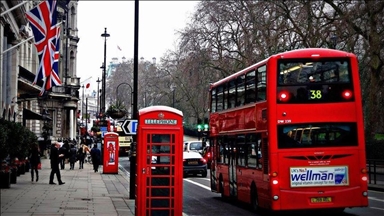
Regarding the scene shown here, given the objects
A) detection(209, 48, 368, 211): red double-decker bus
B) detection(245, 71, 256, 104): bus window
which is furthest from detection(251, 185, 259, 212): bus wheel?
detection(245, 71, 256, 104): bus window

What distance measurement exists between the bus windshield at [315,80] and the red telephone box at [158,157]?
304 centimetres

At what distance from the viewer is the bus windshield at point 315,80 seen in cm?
1791

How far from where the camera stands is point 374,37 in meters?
38.6

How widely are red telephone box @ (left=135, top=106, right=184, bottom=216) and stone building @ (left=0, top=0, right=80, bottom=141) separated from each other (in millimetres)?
4150

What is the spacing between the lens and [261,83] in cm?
1878

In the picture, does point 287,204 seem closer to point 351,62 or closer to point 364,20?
point 351,62

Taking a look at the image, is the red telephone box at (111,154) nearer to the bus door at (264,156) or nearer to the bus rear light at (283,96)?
the bus door at (264,156)

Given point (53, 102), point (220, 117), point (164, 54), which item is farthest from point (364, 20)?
point (53, 102)

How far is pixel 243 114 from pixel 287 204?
4017mm

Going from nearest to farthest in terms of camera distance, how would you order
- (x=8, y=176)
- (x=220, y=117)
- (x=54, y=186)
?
1. (x=220, y=117)
2. (x=8, y=176)
3. (x=54, y=186)

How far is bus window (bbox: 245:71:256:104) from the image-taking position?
1963 cm

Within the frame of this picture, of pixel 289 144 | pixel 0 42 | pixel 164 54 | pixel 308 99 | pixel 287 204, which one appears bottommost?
pixel 287 204

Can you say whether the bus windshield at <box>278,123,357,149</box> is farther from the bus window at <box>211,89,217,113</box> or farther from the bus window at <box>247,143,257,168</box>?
the bus window at <box>211,89,217,113</box>

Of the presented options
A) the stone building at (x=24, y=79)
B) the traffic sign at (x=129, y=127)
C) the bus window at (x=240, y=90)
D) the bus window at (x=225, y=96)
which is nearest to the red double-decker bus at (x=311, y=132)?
the bus window at (x=240, y=90)
